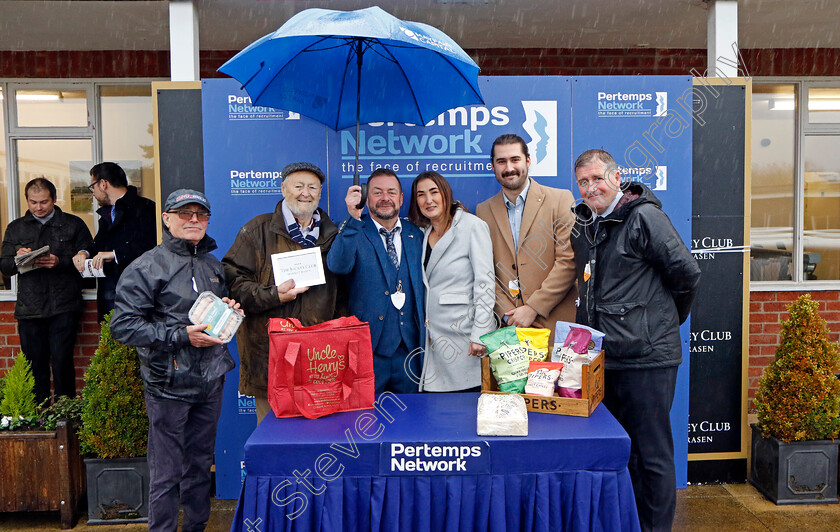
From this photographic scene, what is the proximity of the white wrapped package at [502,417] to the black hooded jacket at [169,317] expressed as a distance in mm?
1379

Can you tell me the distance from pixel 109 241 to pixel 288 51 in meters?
2.40

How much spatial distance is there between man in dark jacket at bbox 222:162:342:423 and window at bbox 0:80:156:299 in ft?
9.62

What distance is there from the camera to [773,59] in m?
5.94

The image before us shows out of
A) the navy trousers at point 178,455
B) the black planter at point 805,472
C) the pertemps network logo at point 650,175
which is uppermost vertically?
the pertemps network logo at point 650,175

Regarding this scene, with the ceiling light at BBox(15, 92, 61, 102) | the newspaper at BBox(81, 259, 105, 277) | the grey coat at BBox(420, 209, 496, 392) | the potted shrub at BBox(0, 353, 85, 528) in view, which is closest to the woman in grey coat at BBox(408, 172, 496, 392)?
the grey coat at BBox(420, 209, 496, 392)

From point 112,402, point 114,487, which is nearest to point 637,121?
point 112,402

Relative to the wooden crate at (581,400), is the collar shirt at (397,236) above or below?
above

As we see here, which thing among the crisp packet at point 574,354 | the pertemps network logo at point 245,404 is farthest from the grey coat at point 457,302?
the pertemps network logo at point 245,404

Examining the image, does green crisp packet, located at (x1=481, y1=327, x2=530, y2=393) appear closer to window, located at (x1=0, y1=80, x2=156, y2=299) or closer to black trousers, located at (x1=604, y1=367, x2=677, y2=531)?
black trousers, located at (x1=604, y1=367, x2=677, y2=531)

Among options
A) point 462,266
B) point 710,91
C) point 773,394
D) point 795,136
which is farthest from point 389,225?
point 795,136

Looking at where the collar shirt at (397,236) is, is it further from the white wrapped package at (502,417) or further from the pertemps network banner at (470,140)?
the white wrapped package at (502,417)

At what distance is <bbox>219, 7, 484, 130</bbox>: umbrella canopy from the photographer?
10.4ft

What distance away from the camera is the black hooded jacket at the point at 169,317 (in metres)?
2.85

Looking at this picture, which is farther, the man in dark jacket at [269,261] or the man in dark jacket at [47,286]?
the man in dark jacket at [47,286]
